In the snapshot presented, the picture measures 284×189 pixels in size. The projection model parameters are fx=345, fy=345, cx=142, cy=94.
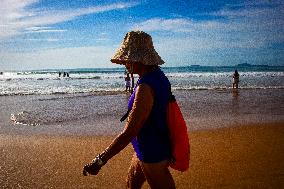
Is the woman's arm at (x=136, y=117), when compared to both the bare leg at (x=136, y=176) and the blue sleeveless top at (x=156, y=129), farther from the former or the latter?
the bare leg at (x=136, y=176)

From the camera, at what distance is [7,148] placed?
7.54 metres

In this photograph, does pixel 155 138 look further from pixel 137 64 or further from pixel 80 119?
pixel 80 119

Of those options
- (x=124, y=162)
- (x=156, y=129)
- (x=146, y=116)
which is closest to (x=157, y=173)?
(x=156, y=129)

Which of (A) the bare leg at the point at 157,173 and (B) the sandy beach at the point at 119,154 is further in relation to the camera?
(B) the sandy beach at the point at 119,154

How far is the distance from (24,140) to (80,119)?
4.12 m

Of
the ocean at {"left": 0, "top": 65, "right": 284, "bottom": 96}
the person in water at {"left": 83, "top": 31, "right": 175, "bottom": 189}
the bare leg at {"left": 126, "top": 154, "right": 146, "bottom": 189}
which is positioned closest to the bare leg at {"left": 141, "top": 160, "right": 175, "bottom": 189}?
the person in water at {"left": 83, "top": 31, "right": 175, "bottom": 189}

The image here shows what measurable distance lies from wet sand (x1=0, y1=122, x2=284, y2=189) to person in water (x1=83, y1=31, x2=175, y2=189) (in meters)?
2.40

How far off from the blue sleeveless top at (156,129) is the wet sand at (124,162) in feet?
8.00

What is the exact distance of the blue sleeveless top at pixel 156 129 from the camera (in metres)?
2.69

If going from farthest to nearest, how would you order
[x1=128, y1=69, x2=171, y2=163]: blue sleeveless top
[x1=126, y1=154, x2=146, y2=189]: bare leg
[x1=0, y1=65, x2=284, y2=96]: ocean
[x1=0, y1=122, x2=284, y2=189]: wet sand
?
[x1=0, y1=65, x2=284, y2=96]: ocean → [x1=0, y1=122, x2=284, y2=189]: wet sand → [x1=126, y1=154, x2=146, y2=189]: bare leg → [x1=128, y1=69, x2=171, y2=163]: blue sleeveless top

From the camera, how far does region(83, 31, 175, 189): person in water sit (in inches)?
102

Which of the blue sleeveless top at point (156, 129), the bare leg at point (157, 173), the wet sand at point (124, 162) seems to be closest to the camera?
the blue sleeveless top at point (156, 129)

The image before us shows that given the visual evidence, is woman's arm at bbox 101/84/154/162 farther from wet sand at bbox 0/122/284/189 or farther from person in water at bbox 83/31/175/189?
wet sand at bbox 0/122/284/189

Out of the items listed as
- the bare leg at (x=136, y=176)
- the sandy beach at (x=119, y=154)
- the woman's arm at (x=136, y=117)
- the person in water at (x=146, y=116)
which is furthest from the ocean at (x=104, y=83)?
the woman's arm at (x=136, y=117)
